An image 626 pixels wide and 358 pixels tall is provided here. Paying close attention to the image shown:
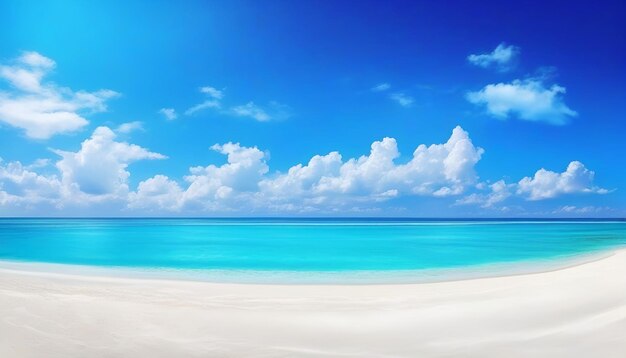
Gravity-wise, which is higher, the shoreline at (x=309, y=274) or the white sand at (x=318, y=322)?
the white sand at (x=318, y=322)

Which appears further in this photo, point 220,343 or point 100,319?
point 100,319

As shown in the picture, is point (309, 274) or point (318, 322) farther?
point (309, 274)

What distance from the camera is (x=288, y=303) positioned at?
821cm

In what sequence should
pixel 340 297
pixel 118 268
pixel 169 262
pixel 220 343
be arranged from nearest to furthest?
pixel 220 343 → pixel 340 297 → pixel 118 268 → pixel 169 262

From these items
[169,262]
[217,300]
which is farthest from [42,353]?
[169,262]

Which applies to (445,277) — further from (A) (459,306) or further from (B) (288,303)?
(B) (288,303)

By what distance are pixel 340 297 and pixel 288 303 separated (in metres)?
1.43

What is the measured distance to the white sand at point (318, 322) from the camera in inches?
205

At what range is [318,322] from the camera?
6562mm

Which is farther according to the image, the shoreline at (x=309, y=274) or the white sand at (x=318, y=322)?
the shoreline at (x=309, y=274)

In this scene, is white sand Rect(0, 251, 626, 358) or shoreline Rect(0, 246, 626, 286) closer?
white sand Rect(0, 251, 626, 358)

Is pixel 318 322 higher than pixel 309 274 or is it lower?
higher

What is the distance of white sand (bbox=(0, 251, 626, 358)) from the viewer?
521cm

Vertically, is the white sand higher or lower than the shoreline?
higher
